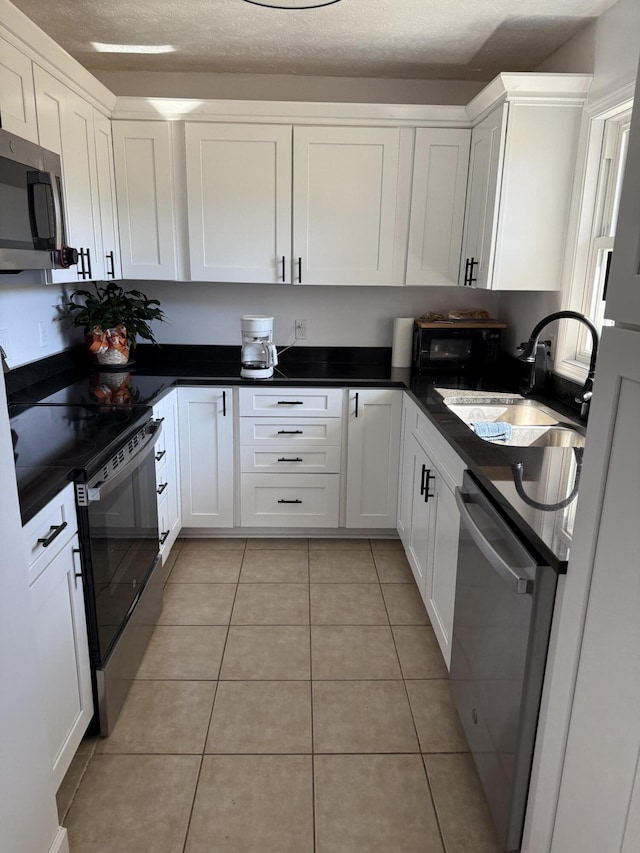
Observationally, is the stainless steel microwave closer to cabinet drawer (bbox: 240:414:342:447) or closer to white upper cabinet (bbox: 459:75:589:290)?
cabinet drawer (bbox: 240:414:342:447)

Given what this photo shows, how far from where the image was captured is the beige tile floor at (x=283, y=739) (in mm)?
1578

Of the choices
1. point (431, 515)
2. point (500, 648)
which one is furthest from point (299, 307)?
point (500, 648)

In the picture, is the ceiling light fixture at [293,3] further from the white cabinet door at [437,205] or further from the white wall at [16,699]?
the white wall at [16,699]

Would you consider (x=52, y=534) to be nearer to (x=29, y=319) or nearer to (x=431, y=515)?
(x=431, y=515)

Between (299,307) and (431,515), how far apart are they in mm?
1676

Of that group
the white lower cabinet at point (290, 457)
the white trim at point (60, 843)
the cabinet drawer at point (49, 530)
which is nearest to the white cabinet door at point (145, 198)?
the white lower cabinet at point (290, 457)

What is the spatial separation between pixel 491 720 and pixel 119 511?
4.13 feet

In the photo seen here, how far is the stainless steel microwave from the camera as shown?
1.70 m

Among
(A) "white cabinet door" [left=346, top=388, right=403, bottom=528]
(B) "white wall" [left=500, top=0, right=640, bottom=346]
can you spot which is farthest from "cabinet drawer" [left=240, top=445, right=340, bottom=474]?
(B) "white wall" [left=500, top=0, right=640, bottom=346]

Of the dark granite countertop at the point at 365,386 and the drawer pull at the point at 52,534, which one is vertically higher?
the dark granite countertop at the point at 365,386

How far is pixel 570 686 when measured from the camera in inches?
45.4

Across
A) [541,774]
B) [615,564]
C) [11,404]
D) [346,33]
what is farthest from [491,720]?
[346,33]

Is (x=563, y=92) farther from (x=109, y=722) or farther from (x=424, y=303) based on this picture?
(x=109, y=722)

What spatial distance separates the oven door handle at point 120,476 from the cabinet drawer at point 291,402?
694mm
